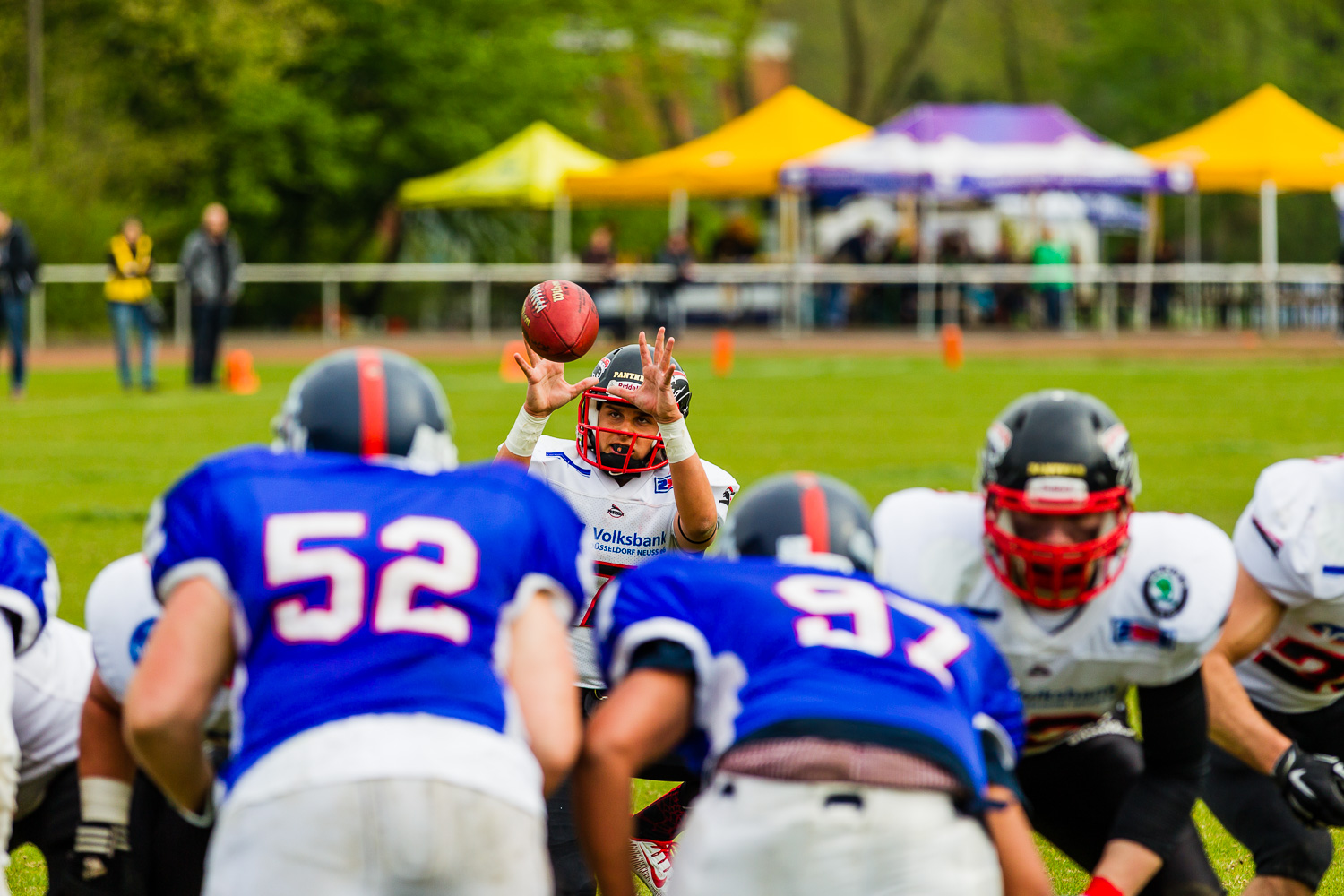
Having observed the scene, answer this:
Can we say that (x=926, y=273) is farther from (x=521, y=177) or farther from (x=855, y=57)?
(x=855, y=57)

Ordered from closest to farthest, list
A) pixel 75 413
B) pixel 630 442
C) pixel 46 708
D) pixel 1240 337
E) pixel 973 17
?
pixel 46 708 < pixel 630 442 < pixel 75 413 < pixel 1240 337 < pixel 973 17

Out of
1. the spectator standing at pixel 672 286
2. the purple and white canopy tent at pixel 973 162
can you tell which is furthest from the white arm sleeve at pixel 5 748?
the purple and white canopy tent at pixel 973 162

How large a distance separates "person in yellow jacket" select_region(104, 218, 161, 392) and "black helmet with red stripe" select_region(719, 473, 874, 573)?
16.6 meters

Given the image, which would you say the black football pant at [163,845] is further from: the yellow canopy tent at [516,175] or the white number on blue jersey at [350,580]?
the yellow canopy tent at [516,175]

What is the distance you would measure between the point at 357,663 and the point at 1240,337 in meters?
27.0

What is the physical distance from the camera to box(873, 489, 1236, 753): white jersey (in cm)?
329

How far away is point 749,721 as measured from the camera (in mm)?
2691

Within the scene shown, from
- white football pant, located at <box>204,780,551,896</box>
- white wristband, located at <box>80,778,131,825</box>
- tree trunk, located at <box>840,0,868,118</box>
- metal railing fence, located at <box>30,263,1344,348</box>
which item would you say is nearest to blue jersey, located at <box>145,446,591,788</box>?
white football pant, located at <box>204,780,551,896</box>

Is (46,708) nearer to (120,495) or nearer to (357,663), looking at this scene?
(357,663)

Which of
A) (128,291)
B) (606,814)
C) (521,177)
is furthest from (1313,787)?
(521,177)

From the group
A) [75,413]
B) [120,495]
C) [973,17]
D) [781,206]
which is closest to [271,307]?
[781,206]

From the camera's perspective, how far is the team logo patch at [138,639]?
126 inches

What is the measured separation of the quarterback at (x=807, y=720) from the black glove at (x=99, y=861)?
3.20 ft

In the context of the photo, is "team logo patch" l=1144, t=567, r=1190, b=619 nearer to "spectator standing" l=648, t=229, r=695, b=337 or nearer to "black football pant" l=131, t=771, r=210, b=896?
"black football pant" l=131, t=771, r=210, b=896
